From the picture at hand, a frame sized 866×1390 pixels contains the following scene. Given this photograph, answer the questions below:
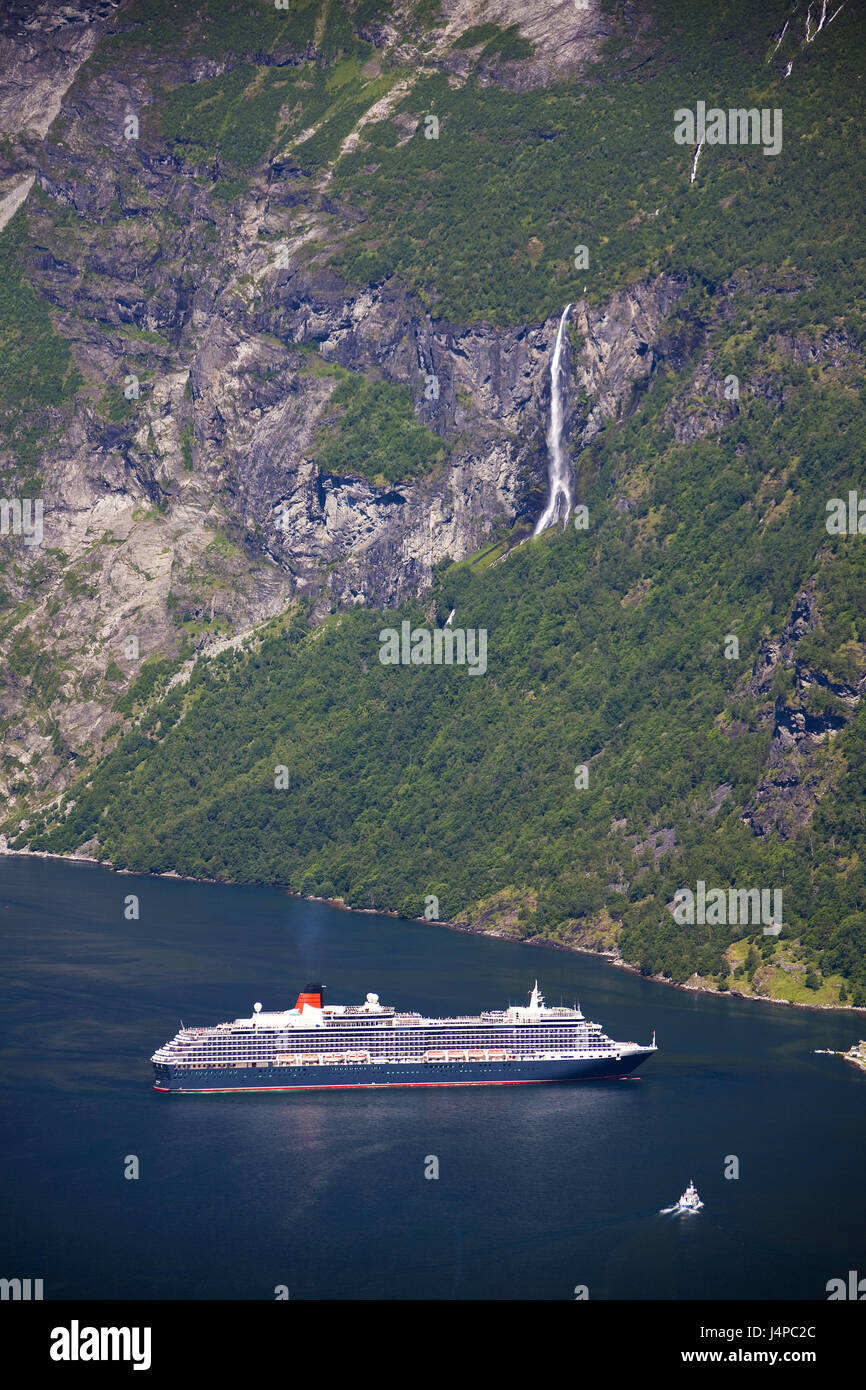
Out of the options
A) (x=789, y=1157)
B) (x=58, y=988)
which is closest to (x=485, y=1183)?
(x=789, y=1157)

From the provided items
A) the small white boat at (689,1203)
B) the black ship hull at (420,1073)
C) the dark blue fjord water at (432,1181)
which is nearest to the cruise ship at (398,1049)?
the black ship hull at (420,1073)

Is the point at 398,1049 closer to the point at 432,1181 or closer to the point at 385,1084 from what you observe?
the point at 385,1084

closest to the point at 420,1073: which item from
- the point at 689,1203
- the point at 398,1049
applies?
the point at 398,1049

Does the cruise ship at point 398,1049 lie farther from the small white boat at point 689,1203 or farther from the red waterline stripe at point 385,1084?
the small white boat at point 689,1203

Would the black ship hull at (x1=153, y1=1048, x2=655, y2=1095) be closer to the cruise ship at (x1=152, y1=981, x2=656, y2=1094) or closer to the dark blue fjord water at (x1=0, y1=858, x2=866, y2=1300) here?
the cruise ship at (x1=152, y1=981, x2=656, y2=1094)
